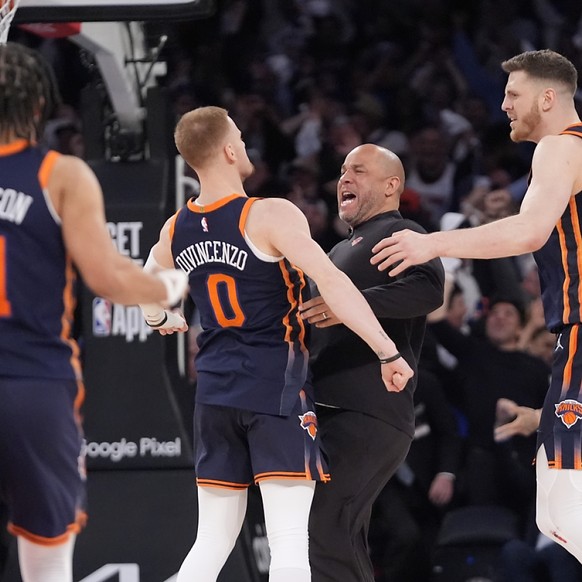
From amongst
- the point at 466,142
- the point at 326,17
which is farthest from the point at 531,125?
the point at 326,17

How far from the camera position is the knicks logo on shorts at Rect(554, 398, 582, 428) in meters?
4.18

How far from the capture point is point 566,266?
4.28 metres

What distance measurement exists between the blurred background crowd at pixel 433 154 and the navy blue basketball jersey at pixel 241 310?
2731 mm

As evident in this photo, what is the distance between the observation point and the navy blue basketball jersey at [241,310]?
14.3ft

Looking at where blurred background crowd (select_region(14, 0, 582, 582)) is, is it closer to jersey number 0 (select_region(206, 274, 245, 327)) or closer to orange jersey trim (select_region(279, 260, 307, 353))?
orange jersey trim (select_region(279, 260, 307, 353))

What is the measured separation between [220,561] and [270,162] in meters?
6.27

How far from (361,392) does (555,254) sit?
911 mm

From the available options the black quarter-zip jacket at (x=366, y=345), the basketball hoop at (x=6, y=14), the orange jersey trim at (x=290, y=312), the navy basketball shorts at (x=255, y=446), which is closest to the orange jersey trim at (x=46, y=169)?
the orange jersey trim at (x=290, y=312)

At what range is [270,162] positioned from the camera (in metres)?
10.3

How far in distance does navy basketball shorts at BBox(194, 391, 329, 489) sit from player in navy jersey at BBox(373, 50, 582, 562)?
2.14 ft

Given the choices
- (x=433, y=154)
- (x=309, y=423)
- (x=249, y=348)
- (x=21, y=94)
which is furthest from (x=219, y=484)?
(x=433, y=154)

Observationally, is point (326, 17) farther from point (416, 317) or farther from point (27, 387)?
point (27, 387)

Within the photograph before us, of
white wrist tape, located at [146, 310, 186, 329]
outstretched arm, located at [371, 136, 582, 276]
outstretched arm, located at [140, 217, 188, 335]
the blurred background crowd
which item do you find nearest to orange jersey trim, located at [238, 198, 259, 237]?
outstretched arm, located at [140, 217, 188, 335]

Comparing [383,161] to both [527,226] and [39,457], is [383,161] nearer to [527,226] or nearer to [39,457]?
[527,226]
